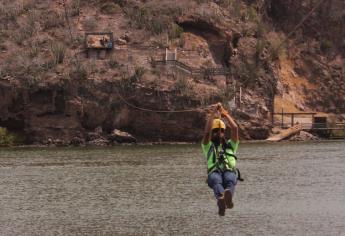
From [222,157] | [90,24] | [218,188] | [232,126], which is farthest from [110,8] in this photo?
[218,188]

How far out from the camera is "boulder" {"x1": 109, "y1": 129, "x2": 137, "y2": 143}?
74.3 metres

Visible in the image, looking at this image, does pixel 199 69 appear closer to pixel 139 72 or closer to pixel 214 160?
pixel 139 72

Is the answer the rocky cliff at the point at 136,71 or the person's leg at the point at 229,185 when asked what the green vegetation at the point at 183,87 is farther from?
the person's leg at the point at 229,185

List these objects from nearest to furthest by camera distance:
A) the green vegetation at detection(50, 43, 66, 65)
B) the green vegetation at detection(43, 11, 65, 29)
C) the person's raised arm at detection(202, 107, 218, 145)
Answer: the person's raised arm at detection(202, 107, 218, 145), the green vegetation at detection(50, 43, 66, 65), the green vegetation at detection(43, 11, 65, 29)

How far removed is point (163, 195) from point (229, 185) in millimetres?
16858

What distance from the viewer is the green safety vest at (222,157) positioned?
21.1 m

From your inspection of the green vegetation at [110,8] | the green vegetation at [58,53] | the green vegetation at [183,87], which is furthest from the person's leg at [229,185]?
the green vegetation at [110,8]

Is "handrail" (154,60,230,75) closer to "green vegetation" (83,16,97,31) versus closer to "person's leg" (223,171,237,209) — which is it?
"green vegetation" (83,16,97,31)

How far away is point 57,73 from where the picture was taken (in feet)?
253

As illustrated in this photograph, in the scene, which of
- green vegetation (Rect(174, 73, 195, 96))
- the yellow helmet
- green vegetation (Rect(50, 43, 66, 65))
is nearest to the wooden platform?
green vegetation (Rect(174, 73, 195, 96))

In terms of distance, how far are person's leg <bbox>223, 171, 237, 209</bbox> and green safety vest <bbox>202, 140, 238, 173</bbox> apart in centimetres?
16

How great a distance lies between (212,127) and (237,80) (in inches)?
2406

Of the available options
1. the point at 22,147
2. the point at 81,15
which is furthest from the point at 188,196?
the point at 81,15

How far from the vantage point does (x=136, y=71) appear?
7700 centimetres
